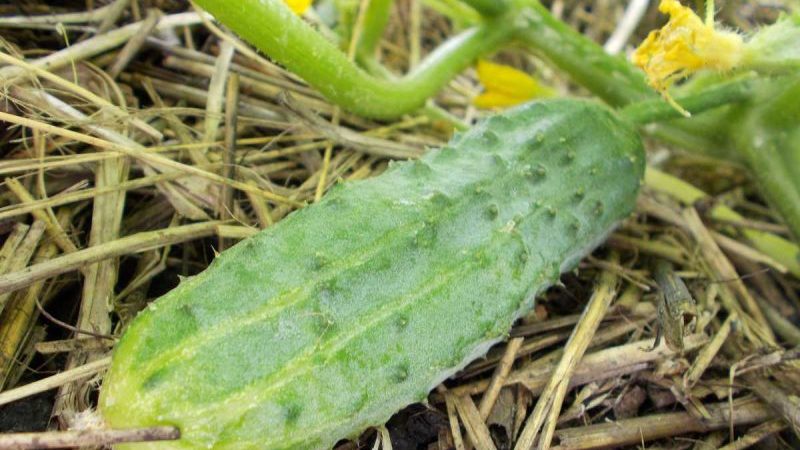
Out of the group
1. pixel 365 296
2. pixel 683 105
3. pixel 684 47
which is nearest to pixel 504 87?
pixel 683 105

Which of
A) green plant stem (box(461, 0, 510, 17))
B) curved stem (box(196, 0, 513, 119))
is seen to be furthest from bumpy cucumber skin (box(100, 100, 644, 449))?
green plant stem (box(461, 0, 510, 17))

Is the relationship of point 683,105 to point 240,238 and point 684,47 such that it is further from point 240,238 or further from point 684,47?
point 240,238

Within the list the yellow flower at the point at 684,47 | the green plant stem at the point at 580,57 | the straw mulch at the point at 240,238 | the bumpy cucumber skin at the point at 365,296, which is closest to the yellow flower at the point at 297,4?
the straw mulch at the point at 240,238

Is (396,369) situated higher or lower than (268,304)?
lower

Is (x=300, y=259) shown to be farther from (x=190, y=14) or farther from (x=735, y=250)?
(x=735, y=250)

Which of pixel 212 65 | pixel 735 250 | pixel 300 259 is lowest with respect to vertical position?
pixel 735 250

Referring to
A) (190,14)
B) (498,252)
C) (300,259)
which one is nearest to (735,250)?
(498,252)
